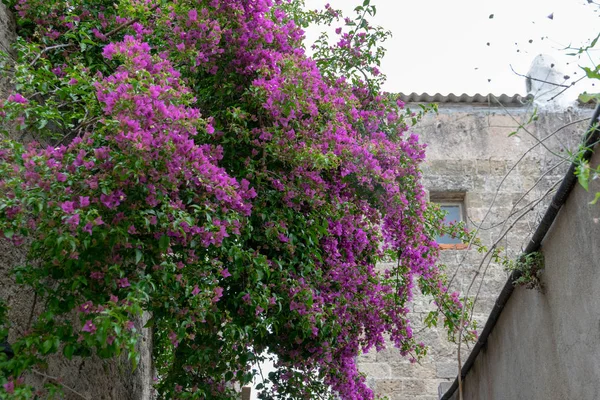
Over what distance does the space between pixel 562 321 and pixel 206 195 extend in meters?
2.01

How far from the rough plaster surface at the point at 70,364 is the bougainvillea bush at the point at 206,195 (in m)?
0.11

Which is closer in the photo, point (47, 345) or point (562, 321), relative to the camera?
point (47, 345)

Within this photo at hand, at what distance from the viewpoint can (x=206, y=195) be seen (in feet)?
12.7

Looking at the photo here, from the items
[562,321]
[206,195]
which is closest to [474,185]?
[562,321]

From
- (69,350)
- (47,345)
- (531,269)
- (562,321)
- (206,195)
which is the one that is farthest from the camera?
(531,269)

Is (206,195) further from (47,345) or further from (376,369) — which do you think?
(376,369)

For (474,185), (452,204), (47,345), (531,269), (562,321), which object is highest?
(474,185)

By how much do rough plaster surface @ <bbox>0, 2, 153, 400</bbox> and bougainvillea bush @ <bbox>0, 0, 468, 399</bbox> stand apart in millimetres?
108

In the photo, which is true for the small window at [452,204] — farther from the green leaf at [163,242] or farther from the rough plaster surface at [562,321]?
the green leaf at [163,242]

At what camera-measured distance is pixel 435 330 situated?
8.72 metres

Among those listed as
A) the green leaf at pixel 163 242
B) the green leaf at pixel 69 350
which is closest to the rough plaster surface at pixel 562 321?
the green leaf at pixel 163 242

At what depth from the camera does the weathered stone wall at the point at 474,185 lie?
8555 mm

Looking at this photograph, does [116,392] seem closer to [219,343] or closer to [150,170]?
[219,343]

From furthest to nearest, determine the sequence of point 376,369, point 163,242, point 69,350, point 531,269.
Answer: point 376,369 < point 531,269 < point 163,242 < point 69,350
